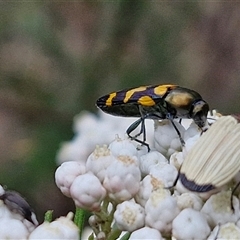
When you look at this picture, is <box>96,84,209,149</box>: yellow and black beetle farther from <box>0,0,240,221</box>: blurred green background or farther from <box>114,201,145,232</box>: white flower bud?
<box>0,0,240,221</box>: blurred green background

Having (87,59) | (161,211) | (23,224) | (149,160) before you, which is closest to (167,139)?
(149,160)

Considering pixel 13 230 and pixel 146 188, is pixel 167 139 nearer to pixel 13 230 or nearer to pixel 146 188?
pixel 146 188

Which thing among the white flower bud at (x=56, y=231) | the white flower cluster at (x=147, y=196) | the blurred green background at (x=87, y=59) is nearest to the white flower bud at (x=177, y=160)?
the white flower cluster at (x=147, y=196)

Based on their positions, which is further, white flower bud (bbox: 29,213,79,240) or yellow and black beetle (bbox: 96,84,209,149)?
yellow and black beetle (bbox: 96,84,209,149)

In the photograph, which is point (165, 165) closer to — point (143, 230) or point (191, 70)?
point (143, 230)

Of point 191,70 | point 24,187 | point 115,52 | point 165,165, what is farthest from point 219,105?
point 165,165

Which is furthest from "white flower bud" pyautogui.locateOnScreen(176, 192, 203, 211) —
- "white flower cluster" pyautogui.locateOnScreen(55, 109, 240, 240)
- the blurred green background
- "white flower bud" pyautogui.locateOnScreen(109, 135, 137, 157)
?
the blurred green background
